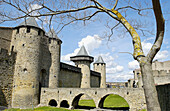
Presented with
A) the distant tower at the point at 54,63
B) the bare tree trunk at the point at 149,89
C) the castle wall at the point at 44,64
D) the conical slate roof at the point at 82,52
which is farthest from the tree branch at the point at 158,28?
the conical slate roof at the point at 82,52

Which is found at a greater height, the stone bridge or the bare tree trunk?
the bare tree trunk

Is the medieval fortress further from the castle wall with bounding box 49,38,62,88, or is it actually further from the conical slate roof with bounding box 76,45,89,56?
the conical slate roof with bounding box 76,45,89,56

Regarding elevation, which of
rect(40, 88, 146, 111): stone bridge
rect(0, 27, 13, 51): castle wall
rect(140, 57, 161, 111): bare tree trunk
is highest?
rect(0, 27, 13, 51): castle wall

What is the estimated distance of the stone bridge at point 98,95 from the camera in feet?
44.0

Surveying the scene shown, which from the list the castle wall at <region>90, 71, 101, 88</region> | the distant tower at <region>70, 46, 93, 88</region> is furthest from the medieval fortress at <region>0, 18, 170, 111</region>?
the castle wall at <region>90, 71, 101, 88</region>

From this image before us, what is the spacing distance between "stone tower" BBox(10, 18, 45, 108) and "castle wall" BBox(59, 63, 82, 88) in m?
5.56

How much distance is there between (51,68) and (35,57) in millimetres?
3454

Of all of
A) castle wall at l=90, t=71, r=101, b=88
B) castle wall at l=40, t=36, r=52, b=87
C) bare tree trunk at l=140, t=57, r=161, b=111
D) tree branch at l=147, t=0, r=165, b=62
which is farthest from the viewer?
castle wall at l=90, t=71, r=101, b=88

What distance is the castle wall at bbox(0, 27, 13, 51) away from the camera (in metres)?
17.1

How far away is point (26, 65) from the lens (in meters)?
16.2

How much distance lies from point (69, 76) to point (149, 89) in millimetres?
21537

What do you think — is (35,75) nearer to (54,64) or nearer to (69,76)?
(54,64)

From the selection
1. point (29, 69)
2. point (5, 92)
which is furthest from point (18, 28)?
point (5, 92)

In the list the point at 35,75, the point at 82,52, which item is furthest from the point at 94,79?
the point at 35,75
